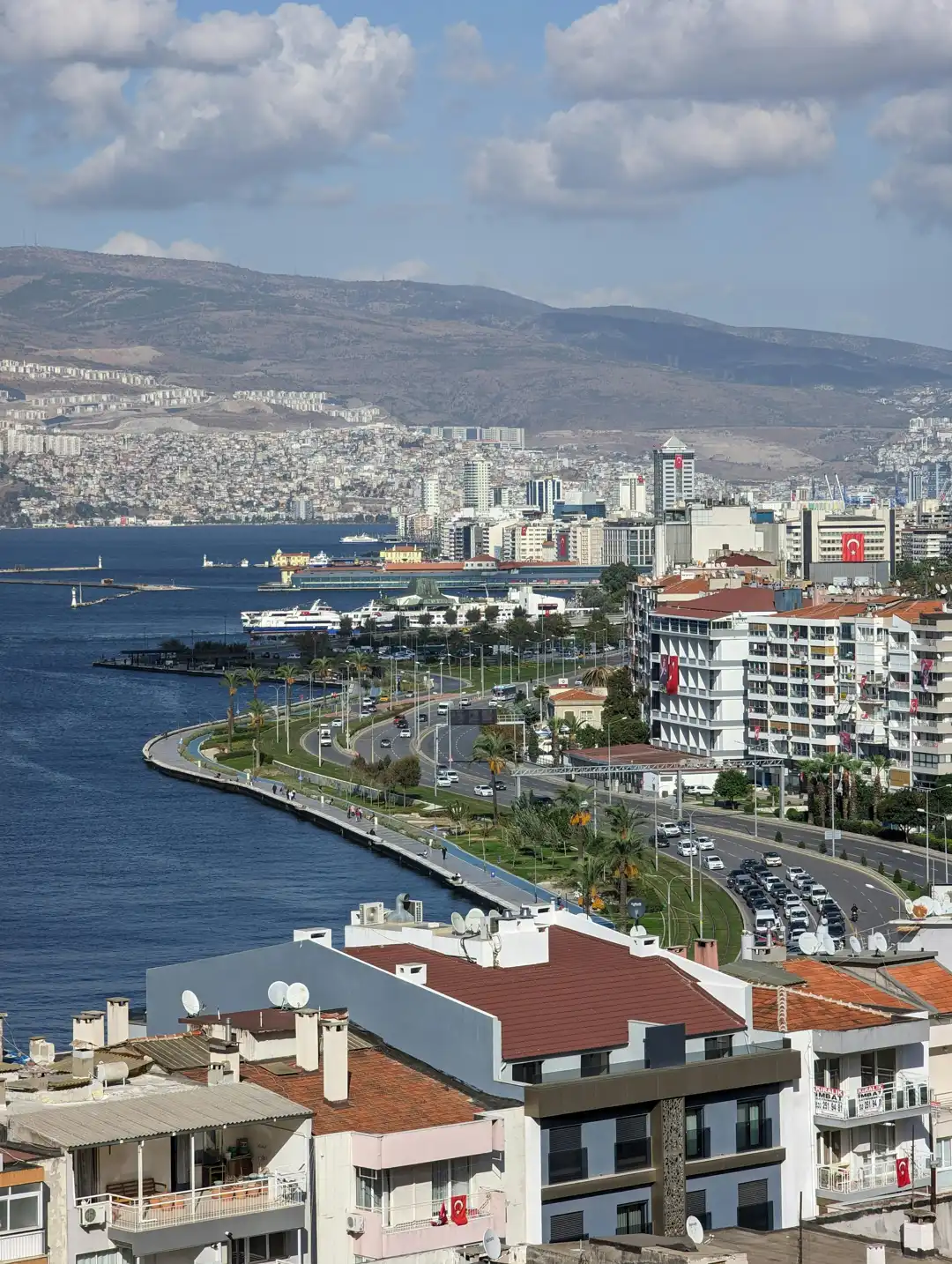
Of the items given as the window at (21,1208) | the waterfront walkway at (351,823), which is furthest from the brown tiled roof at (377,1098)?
the waterfront walkway at (351,823)

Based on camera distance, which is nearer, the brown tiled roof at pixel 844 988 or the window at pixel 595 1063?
the window at pixel 595 1063

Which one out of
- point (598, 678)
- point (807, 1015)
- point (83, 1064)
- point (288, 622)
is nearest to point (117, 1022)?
point (83, 1064)

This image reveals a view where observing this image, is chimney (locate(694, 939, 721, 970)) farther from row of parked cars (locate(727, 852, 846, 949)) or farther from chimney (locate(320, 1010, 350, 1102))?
row of parked cars (locate(727, 852, 846, 949))

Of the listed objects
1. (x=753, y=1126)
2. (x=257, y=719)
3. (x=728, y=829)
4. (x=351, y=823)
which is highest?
(x=753, y=1126)

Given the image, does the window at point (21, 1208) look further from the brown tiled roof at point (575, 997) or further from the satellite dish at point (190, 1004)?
the satellite dish at point (190, 1004)

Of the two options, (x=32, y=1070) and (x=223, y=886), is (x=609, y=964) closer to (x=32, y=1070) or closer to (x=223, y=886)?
(x=32, y=1070)

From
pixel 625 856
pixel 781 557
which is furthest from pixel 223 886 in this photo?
pixel 781 557

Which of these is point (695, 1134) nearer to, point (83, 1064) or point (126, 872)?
point (83, 1064)
